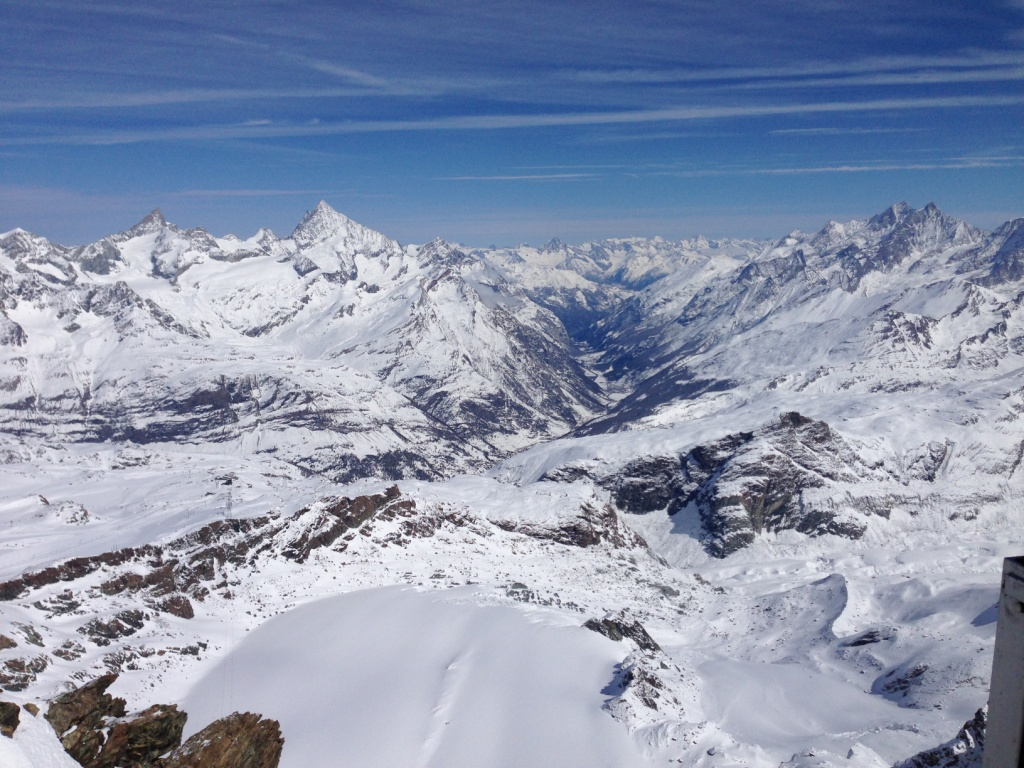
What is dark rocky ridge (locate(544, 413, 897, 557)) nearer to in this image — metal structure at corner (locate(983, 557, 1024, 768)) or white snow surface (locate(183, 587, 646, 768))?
white snow surface (locate(183, 587, 646, 768))

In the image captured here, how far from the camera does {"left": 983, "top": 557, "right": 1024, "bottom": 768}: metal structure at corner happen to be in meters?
6.51

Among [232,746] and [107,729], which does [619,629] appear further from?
[107,729]

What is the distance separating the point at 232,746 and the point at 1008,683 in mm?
23766

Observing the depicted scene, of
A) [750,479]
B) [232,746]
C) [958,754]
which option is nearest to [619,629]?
[958,754]

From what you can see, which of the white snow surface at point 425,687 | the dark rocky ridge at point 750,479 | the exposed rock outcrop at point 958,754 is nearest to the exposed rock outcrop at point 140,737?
the white snow surface at point 425,687

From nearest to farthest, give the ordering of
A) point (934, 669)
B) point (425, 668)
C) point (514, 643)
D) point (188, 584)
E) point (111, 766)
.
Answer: point (111, 766) → point (425, 668) → point (514, 643) → point (934, 669) → point (188, 584)

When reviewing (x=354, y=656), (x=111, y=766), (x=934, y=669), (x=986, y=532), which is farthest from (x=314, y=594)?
(x=986, y=532)

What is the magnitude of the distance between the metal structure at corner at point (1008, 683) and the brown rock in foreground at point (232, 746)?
22.0 meters

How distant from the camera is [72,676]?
38.8m

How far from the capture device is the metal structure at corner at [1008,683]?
6.51 metres

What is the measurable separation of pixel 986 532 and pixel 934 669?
4646 inches

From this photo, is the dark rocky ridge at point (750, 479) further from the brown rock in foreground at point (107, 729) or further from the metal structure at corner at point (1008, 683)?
the metal structure at corner at point (1008, 683)


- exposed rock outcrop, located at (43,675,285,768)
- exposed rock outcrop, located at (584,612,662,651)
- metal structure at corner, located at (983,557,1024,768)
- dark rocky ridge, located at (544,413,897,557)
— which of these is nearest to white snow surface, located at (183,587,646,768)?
exposed rock outcrop, located at (584,612,662,651)

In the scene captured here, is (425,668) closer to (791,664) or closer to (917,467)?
(791,664)
